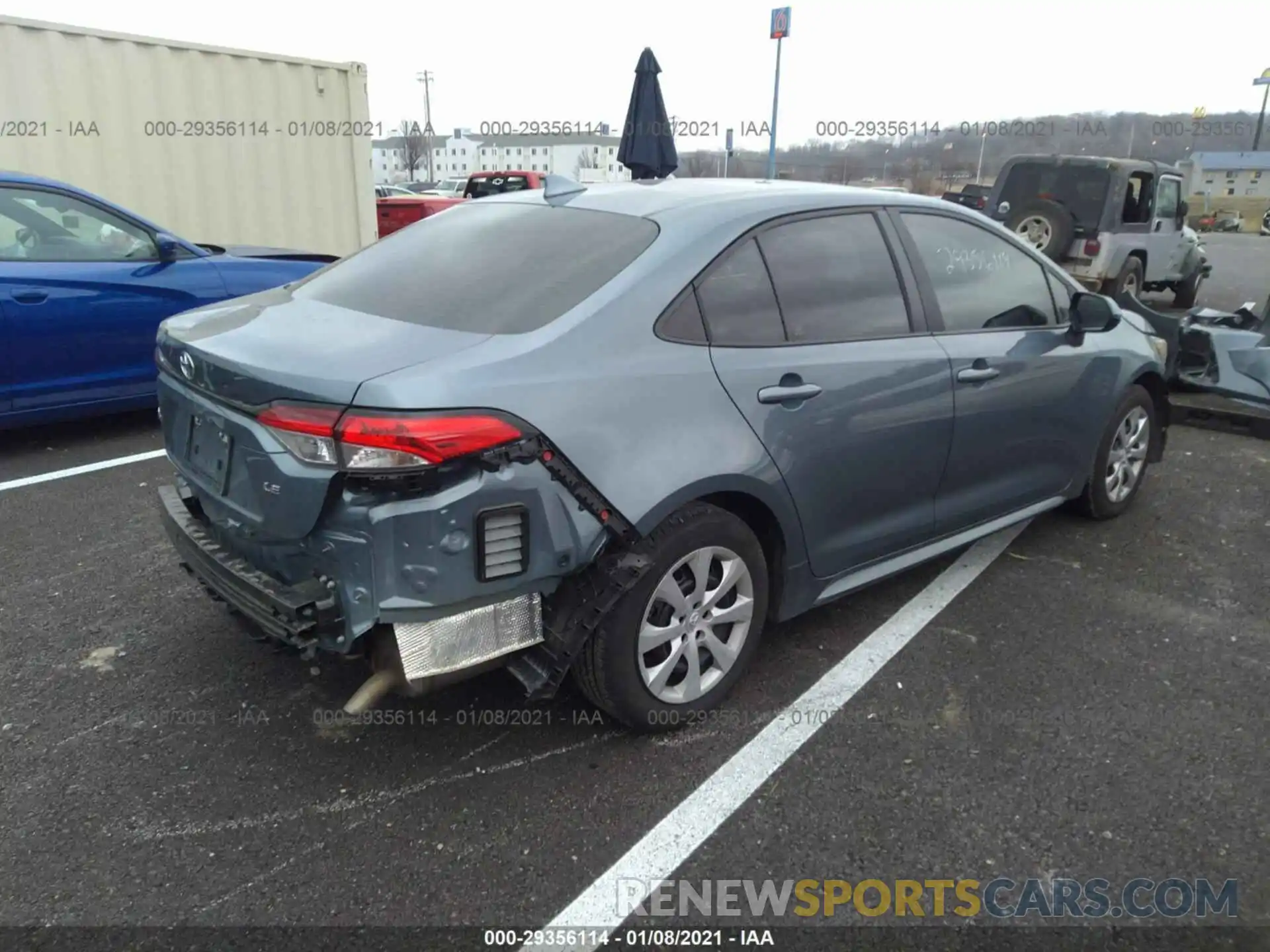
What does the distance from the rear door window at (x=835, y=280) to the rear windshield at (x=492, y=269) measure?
469 mm

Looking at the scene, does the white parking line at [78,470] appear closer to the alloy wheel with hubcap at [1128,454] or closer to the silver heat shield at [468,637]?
the silver heat shield at [468,637]

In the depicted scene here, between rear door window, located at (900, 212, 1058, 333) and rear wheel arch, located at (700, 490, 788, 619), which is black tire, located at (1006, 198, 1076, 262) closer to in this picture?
rear door window, located at (900, 212, 1058, 333)

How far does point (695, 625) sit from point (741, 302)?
991 millimetres

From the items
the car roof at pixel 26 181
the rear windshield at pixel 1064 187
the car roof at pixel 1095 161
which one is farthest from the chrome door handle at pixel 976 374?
the car roof at pixel 1095 161

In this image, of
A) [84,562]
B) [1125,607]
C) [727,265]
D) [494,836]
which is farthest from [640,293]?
[84,562]

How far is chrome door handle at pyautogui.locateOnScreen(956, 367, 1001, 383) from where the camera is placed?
334cm

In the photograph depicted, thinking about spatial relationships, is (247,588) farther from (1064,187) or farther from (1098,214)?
(1064,187)

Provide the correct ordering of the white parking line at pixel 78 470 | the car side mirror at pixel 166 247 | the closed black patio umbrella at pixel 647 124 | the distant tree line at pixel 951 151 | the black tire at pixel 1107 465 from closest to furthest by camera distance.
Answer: the black tire at pixel 1107 465
the white parking line at pixel 78 470
the car side mirror at pixel 166 247
the closed black patio umbrella at pixel 647 124
the distant tree line at pixel 951 151

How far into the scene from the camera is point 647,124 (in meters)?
9.98

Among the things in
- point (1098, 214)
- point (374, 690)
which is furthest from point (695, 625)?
point (1098, 214)

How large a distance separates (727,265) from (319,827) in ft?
6.40

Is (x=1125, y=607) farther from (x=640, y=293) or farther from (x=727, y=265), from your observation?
(x=640, y=293)

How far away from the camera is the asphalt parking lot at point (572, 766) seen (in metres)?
2.24

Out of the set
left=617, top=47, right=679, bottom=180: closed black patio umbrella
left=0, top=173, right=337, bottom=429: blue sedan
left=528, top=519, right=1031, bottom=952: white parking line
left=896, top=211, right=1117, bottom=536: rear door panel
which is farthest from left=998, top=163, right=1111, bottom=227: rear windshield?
left=0, top=173, right=337, bottom=429: blue sedan
